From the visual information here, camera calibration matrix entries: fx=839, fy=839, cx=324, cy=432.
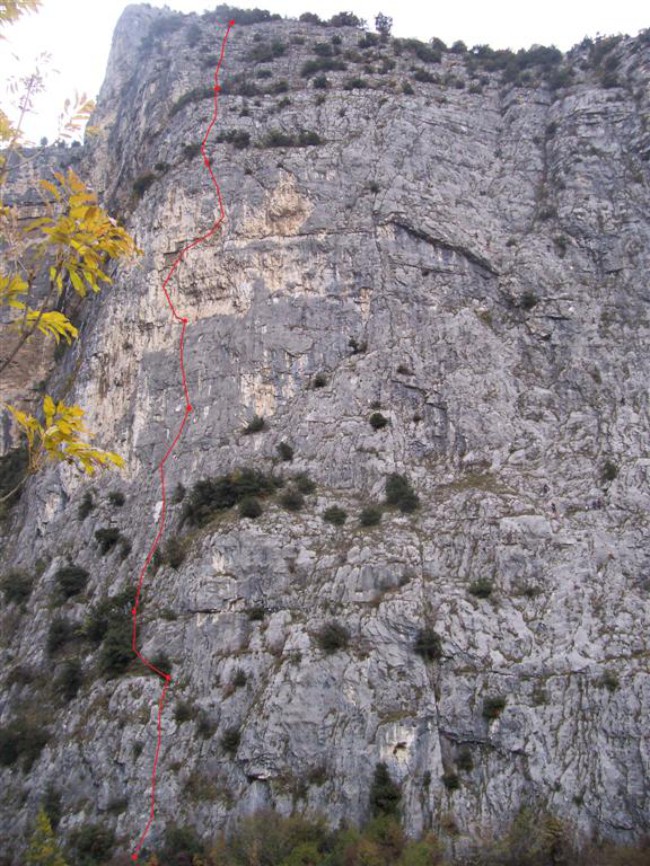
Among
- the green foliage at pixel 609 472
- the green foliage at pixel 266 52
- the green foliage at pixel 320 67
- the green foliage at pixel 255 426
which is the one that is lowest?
the green foliage at pixel 609 472

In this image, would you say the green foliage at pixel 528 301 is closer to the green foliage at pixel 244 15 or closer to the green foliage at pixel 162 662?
the green foliage at pixel 162 662

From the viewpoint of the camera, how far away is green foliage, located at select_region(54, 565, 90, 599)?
26.2 meters

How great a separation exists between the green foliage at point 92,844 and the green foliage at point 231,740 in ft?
10.6

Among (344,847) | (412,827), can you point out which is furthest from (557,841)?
(344,847)

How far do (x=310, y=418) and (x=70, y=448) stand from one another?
845 inches

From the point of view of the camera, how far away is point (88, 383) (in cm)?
3067

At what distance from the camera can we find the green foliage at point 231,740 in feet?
67.2

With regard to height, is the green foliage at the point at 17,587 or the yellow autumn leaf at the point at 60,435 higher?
the yellow autumn leaf at the point at 60,435

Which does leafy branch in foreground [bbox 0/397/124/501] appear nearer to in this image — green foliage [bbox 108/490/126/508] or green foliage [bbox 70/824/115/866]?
green foliage [bbox 70/824/115/866]

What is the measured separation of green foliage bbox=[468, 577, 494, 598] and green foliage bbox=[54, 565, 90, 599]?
40.2 feet

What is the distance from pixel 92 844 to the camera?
766 inches

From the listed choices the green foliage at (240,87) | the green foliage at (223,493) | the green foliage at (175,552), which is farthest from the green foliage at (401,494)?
the green foliage at (240,87)

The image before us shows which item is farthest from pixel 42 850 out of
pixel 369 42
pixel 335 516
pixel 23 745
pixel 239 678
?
pixel 369 42

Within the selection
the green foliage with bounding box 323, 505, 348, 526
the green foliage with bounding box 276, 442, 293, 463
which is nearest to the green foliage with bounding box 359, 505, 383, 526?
the green foliage with bounding box 323, 505, 348, 526
